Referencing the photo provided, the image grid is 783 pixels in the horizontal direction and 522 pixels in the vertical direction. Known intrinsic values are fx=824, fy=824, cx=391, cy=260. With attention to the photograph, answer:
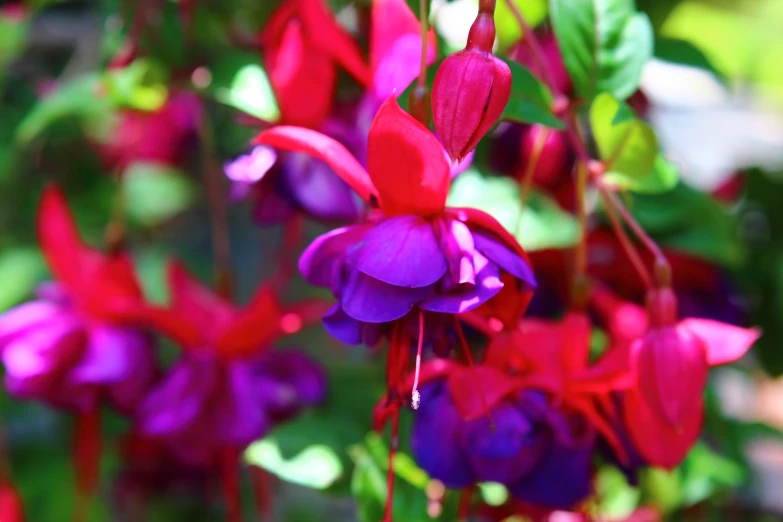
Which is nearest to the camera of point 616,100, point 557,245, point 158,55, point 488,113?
point 488,113

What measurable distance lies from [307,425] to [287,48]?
0.30 metres

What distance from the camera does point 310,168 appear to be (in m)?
0.62

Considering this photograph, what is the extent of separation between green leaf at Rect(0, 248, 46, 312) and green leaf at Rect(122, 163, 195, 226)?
6.3 inches

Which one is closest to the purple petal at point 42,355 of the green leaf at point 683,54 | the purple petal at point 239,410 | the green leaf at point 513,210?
the purple petal at point 239,410

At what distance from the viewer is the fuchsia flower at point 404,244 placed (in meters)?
0.43

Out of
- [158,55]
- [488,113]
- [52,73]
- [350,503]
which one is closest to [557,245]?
[488,113]

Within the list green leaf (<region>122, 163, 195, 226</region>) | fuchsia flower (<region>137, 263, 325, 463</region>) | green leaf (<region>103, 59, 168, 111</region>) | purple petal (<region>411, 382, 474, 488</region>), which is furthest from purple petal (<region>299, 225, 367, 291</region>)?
green leaf (<region>122, 163, 195, 226</region>)

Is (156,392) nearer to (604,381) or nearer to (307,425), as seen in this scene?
(307,425)

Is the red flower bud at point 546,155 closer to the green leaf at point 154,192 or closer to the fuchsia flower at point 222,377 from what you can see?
the fuchsia flower at point 222,377

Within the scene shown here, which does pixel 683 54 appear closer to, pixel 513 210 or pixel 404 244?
pixel 513 210

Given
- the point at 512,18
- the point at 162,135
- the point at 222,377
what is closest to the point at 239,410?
the point at 222,377

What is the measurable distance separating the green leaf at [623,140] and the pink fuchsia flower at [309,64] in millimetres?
186

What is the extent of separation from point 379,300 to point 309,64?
265 millimetres

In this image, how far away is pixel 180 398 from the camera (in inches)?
26.4
